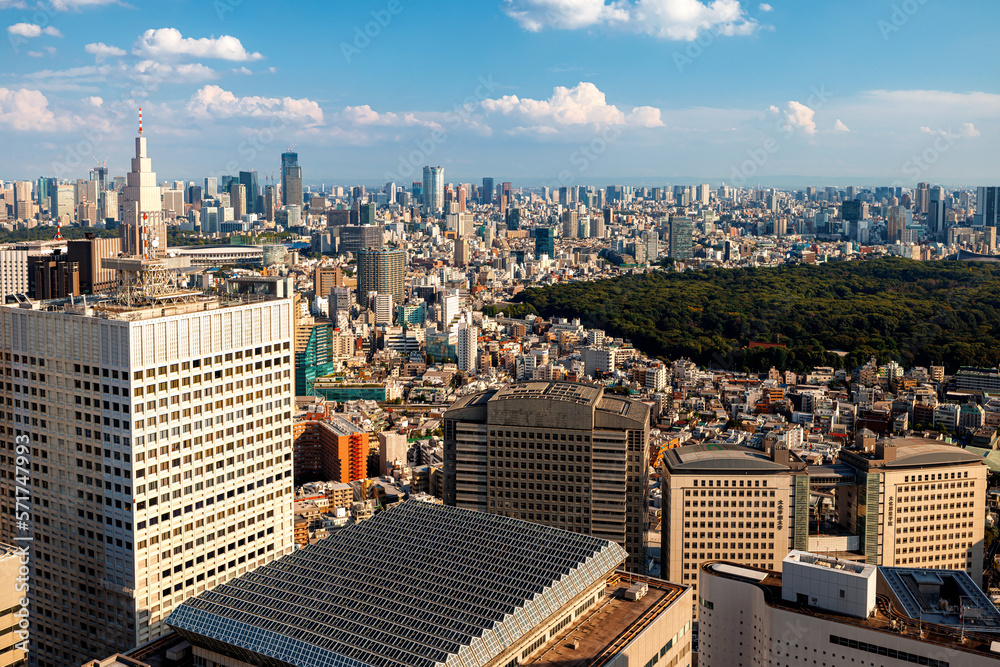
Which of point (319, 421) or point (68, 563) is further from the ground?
point (68, 563)

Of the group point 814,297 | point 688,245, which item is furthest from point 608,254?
point 814,297

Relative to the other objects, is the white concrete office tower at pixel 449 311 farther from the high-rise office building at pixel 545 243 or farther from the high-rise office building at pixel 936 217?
the high-rise office building at pixel 936 217

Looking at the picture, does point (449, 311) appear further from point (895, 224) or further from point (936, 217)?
point (936, 217)

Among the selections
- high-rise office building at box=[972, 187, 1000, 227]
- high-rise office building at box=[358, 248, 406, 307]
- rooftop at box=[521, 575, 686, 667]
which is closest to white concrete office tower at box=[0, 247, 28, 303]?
high-rise office building at box=[358, 248, 406, 307]

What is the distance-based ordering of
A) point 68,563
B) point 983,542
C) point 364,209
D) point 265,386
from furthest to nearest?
point 364,209, point 983,542, point 265,386, point 68,563

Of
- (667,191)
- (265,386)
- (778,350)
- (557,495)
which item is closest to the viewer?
(265,386)

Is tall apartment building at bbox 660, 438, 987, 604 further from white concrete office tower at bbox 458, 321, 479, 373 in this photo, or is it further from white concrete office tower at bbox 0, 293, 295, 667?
white concrete office tower at bbox 458, 321, 479, 373

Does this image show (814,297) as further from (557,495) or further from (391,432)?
(557,495)

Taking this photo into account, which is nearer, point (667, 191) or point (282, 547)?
point (282, 547)
